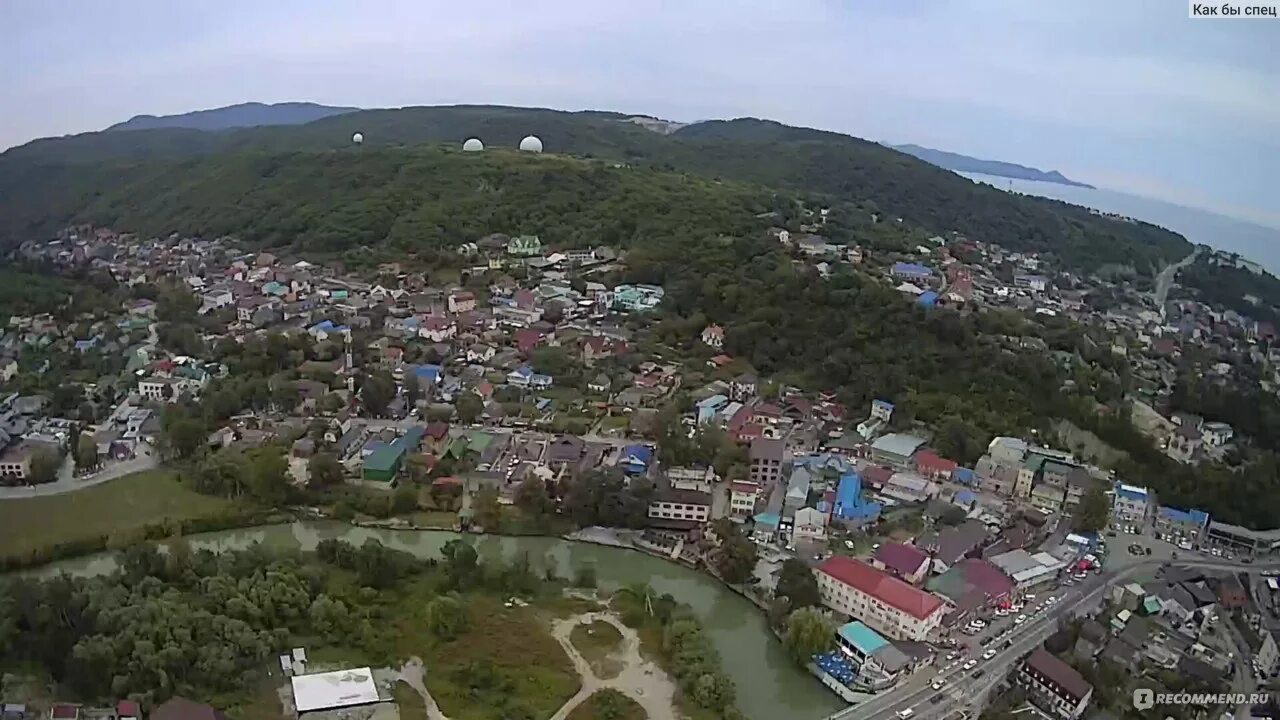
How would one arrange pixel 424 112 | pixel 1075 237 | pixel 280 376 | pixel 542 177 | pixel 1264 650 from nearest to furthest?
1. pixel 1264 650
2. pixel 280 376
3. pixel 542 177
4. pixel 1075 237
5. pixel 424 112

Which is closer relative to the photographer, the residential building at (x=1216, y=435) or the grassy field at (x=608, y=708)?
the grassy field at (x=608, y=708)

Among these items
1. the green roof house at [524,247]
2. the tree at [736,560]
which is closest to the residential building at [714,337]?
the green roof house at [524,247]

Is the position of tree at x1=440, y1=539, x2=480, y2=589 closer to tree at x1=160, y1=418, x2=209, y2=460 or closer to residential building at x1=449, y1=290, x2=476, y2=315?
tree at x1=160, y1=418, x2=209, y2=460

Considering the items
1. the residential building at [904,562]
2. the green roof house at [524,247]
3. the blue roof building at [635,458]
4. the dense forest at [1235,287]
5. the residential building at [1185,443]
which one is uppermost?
the dense forest at [1235,287]

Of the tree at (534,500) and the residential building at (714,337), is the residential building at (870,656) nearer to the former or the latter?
the tree at (534,500)

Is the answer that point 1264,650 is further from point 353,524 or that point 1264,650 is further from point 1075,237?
point 1075,237

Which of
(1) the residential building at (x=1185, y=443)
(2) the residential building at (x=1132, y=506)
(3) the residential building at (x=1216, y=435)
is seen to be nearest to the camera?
(2) the residential building at (x=1132, y=506)

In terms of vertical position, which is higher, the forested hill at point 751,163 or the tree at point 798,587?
the forested hill at point 751,163

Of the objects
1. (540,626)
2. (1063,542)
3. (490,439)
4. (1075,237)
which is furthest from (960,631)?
(1075,237)

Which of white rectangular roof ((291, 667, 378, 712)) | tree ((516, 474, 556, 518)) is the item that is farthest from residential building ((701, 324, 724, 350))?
white rectangular roof ((291, 667, 378, 712))
